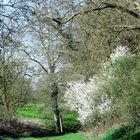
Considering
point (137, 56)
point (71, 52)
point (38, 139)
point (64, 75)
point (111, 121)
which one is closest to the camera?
point (137, 56)

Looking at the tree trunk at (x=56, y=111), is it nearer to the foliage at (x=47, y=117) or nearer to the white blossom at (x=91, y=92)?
the foliage at (x=47, y=117)

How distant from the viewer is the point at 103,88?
90.5 ft

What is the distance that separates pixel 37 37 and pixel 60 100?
17.8 ft

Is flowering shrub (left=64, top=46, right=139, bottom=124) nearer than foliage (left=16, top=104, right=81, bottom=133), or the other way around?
flowering shrub (left=64, top=46, right=139, bottom=124)

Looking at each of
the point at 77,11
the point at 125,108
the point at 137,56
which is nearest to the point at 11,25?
the point at 77,11

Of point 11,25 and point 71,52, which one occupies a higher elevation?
point 71,52

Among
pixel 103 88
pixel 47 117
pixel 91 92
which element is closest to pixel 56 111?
pixel 47 117

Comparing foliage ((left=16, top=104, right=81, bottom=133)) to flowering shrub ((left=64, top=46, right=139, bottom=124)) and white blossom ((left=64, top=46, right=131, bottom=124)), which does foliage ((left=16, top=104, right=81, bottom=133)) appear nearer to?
white blossom ((left=64, top=46, right=131, bottom=124))

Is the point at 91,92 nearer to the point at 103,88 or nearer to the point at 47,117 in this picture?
the point at 103,88

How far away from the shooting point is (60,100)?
131 ft

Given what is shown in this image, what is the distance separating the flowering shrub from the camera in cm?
2480

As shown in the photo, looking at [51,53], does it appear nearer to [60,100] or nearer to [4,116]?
[60,100]

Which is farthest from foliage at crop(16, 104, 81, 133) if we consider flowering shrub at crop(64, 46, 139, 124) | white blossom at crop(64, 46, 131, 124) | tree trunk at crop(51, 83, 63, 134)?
flowering shrub at crop(64, 46, 139, 124)

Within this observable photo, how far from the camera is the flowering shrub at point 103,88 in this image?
24.8 meters
